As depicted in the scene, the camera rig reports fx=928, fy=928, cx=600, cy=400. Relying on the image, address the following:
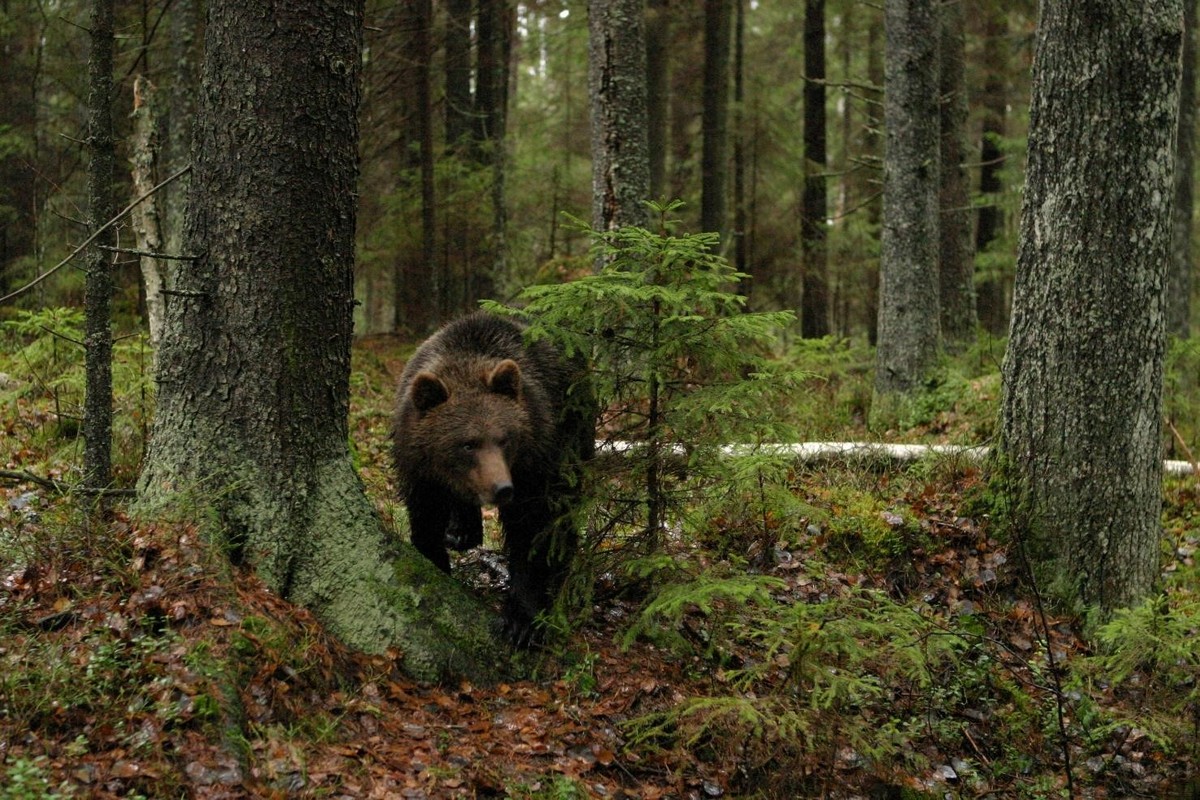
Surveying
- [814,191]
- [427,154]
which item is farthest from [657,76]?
[427,154]

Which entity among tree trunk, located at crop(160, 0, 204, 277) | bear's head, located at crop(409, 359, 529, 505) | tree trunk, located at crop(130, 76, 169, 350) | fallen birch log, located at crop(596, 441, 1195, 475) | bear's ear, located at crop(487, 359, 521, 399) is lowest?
fallen birch log, located at crop(596, 441, 1195, 475)

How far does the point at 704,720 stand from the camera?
514 centimetres

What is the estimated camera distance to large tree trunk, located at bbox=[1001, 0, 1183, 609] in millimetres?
6809

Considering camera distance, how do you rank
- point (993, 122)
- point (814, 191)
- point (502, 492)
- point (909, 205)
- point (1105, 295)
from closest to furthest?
point (502, 492) → point (1105, 295) → point (909, 205) → point (814, 191) → point (993, 122)

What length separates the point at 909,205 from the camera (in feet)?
40.5

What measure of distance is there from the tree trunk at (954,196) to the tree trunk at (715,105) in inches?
184

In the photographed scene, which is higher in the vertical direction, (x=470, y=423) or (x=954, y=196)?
(x=954, y=196)

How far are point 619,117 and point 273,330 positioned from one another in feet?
18.5

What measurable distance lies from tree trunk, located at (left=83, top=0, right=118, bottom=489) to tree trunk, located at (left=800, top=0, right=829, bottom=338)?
16.4m

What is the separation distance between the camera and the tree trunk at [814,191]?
20359mm

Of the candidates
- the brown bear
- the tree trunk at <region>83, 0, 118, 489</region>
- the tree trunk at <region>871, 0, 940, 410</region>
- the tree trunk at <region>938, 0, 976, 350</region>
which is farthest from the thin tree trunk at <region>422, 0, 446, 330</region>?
the tree trunk at <region>83, 0, 118, 489</region>

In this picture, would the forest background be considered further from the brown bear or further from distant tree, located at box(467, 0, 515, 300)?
the brown bear

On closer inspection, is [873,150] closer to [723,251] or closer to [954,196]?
[723,251]

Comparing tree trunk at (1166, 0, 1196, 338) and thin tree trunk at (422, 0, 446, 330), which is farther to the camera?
tree trunk at (1166, 0, 1196, 338)
